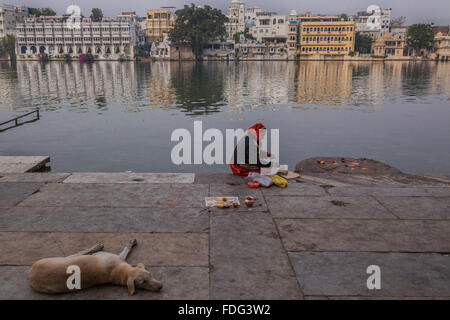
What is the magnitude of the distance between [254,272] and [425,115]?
72.8ft

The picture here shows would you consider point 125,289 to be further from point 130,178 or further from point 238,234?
point 130,178

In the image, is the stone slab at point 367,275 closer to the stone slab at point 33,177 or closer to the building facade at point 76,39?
the stone slab at point 33,177

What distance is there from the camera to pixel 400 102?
1057 inches

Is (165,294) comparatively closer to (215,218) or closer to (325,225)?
(215,218)

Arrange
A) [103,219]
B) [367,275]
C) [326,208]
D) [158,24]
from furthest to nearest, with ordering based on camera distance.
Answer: [158,24], [326,208], [103,219], [367,275]

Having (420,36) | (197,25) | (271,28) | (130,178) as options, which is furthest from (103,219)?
(271,28)

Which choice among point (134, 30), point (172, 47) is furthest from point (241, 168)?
point (134, 30)

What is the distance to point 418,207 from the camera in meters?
5.30

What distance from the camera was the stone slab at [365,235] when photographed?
4.09 meters

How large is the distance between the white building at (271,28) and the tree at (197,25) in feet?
61.7

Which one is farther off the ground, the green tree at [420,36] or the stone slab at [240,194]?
the green tree at [420,36]

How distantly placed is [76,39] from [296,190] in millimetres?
110017

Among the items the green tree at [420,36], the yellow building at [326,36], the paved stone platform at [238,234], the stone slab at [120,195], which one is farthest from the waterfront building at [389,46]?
the stone slab at [120,195]

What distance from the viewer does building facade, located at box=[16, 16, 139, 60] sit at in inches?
3962
